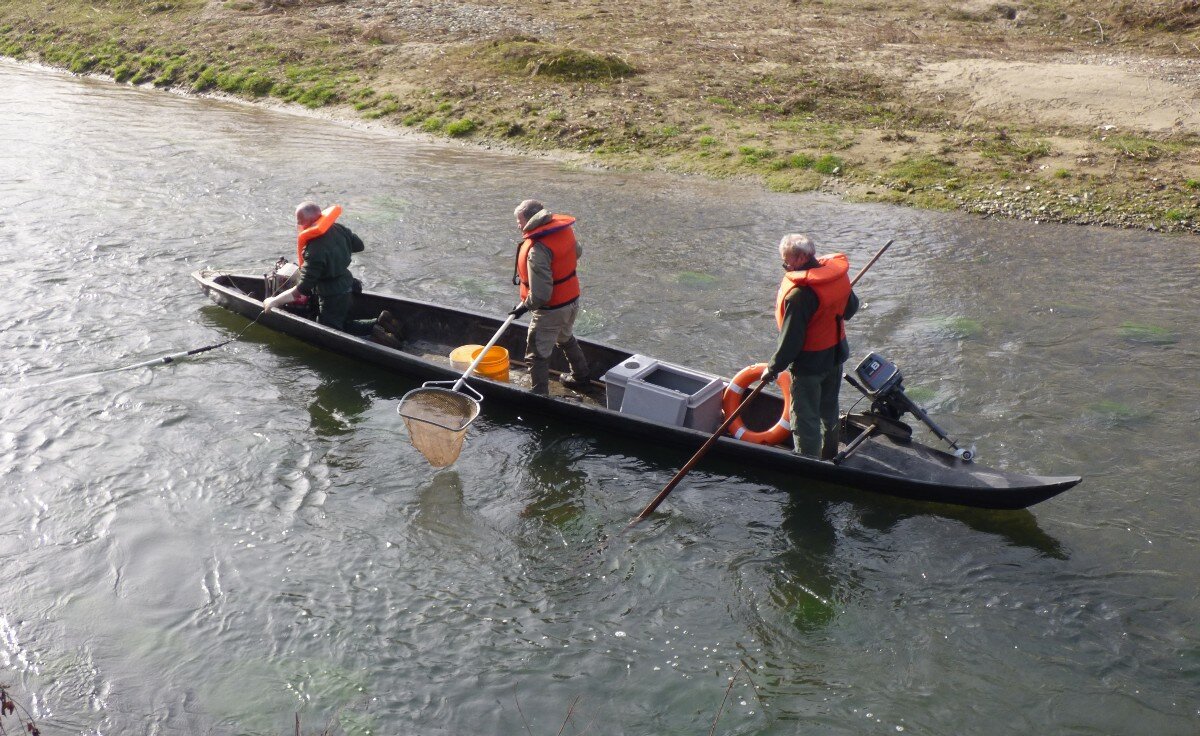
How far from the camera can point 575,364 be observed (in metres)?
10.3

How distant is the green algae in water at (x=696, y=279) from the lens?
13711mm

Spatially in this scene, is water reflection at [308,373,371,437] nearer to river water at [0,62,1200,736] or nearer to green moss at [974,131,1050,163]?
river water at [0,62,1200,736]

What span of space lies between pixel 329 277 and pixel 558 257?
301 cm

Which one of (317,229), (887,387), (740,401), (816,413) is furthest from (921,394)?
(317,229)

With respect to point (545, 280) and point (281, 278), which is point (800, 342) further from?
point (281, 278)

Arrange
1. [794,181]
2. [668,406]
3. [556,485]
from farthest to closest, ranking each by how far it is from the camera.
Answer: [794,181] < [668,406] < [556,485]

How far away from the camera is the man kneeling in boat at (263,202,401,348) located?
10606 mm

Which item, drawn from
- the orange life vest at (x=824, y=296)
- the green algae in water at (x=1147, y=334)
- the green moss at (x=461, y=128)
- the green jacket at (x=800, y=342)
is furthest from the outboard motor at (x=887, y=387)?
the green moss at (x=461, y=128)

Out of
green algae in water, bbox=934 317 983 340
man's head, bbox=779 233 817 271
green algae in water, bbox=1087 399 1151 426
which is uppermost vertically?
man's head, bbox=779 233 817 271

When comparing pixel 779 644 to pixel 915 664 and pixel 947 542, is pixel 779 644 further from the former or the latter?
pixel 947 542

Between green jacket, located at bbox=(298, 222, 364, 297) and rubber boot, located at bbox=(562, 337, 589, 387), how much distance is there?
2.76m

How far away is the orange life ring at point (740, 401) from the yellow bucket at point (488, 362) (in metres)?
2.36

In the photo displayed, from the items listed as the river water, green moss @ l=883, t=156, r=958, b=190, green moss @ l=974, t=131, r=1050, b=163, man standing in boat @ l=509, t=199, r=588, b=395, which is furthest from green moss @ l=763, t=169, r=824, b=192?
man standing in boat @ l=509, t=199, r=588, b=395

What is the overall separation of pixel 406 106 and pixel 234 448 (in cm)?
1440
